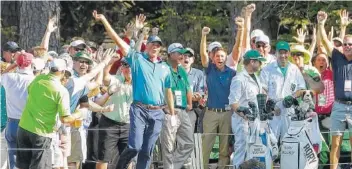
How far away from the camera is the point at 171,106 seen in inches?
549

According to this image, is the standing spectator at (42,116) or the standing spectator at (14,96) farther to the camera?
the standing spectator at (14,96)

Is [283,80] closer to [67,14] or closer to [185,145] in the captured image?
[185,145]

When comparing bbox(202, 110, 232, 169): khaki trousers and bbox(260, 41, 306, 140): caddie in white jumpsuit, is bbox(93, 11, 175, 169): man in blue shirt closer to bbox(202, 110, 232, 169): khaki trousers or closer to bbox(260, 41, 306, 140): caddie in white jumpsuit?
bbox(202, 110, 232, 169): khaki trousers

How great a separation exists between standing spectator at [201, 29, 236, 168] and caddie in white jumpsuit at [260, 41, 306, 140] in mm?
592

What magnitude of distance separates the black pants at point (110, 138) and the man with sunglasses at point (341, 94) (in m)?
2.85

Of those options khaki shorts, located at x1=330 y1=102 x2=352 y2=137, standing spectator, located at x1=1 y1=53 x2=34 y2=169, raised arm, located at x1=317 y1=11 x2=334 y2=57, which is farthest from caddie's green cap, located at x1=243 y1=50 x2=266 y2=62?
standing spectator, located at x1=1 y1=53 x2=34 y2=169

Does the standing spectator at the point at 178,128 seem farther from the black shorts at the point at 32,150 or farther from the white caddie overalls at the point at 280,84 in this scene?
the black shorts at the point at 32,150

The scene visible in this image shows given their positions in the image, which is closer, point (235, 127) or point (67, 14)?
point (235, 127)

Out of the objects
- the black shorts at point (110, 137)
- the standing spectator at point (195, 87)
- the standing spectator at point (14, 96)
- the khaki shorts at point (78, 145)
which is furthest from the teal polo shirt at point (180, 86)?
the standing spectator at point (14, 96)

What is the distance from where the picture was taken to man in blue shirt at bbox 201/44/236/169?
14461 millimetres

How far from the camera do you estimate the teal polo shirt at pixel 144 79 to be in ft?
44.3

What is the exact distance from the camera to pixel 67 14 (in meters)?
26.3

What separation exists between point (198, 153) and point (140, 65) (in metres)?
1.38

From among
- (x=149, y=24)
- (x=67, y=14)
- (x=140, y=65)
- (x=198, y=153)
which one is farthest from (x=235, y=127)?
(x=67, y=14)
